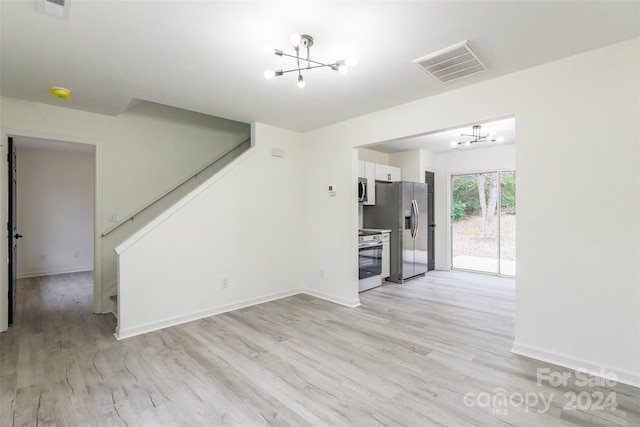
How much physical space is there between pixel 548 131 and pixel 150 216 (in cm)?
502

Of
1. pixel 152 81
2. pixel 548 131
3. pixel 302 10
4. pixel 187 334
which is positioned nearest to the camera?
pixel 302 10

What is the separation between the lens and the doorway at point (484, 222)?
6145 mm

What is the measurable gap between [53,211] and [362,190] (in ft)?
22.1

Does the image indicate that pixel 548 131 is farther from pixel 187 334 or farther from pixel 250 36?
pixel 187 334

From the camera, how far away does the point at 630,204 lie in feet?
7.50

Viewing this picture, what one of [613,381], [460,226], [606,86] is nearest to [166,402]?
[613,381]

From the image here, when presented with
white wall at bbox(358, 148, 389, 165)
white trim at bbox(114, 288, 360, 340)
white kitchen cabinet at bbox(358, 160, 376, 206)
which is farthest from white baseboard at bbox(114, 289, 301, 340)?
white wall at bbox(358, 148, 389, 165)

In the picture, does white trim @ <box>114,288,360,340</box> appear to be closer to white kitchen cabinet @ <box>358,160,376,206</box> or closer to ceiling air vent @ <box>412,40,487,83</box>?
white kitchen cabinet @ <box>358,160,376,206</box>

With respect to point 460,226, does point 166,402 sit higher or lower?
lower

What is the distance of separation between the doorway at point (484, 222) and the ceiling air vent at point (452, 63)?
4.21 meters

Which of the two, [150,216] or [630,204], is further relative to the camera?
[150,216]

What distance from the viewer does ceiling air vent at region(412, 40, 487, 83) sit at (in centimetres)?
242

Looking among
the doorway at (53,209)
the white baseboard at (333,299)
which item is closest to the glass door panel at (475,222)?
the white baseboard at (333,299)

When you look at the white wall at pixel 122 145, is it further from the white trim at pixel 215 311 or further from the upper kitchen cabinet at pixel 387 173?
the upper kitchen cabinet at pixel 387 173
